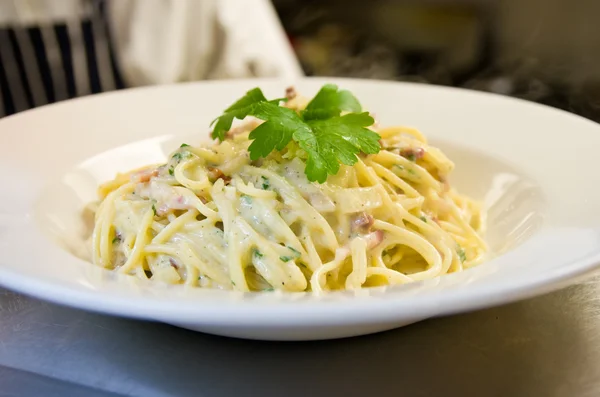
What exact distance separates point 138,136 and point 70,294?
45.4 inches

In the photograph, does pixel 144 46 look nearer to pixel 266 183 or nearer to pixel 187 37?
pixel 187 37

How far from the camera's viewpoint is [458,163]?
1933 millimetres

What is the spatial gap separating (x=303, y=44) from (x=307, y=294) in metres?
4.71

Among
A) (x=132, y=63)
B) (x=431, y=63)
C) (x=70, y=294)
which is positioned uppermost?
(x=70, y=294)

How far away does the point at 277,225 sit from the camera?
1.31 m

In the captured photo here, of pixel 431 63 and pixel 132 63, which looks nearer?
pixel 132 63

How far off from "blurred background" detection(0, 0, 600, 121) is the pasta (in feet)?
6.00

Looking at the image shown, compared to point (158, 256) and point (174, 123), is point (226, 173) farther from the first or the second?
point (174, 123)

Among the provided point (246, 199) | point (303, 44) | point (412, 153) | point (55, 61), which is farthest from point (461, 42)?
point (246, 199)

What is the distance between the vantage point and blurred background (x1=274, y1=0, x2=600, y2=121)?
4.61 meters

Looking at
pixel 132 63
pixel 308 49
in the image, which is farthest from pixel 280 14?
pixel 132 63

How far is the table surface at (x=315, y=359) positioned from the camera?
1052mm

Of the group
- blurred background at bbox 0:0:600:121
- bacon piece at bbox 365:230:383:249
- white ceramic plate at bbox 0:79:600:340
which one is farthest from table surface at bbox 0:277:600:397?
blurred background at bbox 0:0:600:121

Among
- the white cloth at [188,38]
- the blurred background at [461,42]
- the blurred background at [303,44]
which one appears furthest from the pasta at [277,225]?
the blurred background at [461,42]
